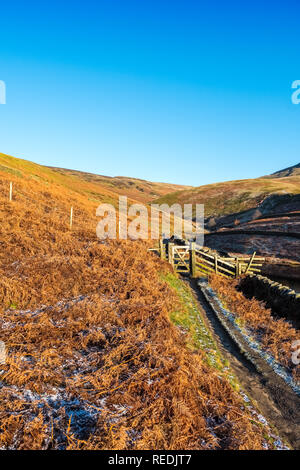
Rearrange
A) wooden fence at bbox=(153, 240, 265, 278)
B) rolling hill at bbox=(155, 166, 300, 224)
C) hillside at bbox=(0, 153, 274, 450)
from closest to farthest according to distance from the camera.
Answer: hillside at bbox=(0, 153, 274, 450), wooden fence at bbox=(153, 240, 265, 278), rolling hill at bbox=(155, 166, 300, 224)

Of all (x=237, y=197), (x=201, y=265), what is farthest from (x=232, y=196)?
(x=201, y=265)

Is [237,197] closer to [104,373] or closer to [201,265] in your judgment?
[201,265]

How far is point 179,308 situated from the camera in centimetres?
1166

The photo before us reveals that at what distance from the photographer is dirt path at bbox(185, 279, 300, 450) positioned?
5802mm

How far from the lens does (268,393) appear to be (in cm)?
703

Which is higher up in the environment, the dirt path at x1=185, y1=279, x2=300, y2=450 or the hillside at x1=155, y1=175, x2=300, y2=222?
the hillside at x1=155, y1=175, x2=300, y2=222

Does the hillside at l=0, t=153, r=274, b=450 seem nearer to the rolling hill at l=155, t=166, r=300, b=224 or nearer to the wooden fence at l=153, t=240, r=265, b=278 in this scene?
the wooden fence at l=153, t=240, r=265, b=278

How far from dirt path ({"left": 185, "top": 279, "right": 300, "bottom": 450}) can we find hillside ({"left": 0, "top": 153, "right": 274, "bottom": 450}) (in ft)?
1.54

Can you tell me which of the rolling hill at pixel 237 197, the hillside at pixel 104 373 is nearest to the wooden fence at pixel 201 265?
the hillside at pixel 104 373

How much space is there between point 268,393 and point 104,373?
4.60 meters

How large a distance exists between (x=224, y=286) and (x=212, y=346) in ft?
27.6

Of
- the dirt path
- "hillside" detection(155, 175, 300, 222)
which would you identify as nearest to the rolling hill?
"hillside" detection(155, 175, 300, 222)

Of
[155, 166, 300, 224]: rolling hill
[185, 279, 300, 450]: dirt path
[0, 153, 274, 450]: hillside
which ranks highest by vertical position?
[155, 166, 300, 224]: rolling hill
